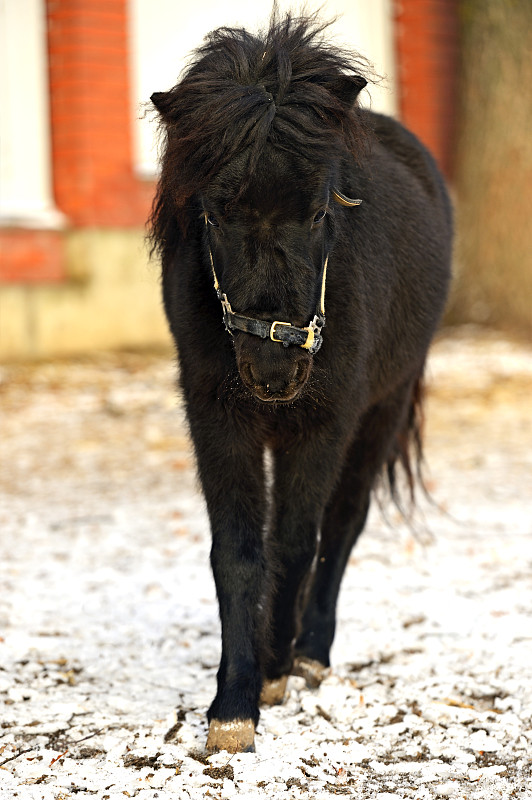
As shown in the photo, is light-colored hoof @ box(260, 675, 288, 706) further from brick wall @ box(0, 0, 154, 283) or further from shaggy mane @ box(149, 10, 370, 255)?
brick wall @ box(0, 0, 154, 283)

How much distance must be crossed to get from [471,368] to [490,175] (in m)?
3.37

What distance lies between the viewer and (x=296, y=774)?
8.62 ft

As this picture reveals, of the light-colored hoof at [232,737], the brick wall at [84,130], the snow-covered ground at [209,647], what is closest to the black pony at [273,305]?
the light-colored hoof at [232,737]

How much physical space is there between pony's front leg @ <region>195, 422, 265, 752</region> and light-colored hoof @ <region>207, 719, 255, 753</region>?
44 millimetres

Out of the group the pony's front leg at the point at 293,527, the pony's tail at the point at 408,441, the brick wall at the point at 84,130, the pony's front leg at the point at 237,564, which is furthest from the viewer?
the brick wall at the point at 84,130

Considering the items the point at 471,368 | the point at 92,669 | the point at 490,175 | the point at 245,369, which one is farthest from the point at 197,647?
Result: the point at 490,175

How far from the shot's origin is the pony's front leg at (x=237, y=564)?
2.87 m

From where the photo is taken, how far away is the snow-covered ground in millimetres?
2648

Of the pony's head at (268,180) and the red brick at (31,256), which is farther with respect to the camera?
the red brick at (31,256)

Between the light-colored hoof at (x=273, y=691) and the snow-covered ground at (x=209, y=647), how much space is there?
0.06 metres

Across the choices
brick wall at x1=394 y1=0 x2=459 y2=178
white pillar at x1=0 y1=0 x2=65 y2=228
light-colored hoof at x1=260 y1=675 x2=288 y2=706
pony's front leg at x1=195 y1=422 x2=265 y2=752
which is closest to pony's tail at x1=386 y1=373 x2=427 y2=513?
light-colored hoof at x1=260 y1=675 x2=288 y2=706

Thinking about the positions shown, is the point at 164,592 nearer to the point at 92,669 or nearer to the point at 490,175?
the point at 92,669

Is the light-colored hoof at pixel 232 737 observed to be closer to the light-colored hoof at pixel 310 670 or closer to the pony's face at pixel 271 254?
the light-colored hoof at pixel 310 670

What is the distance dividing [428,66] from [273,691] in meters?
10.9
